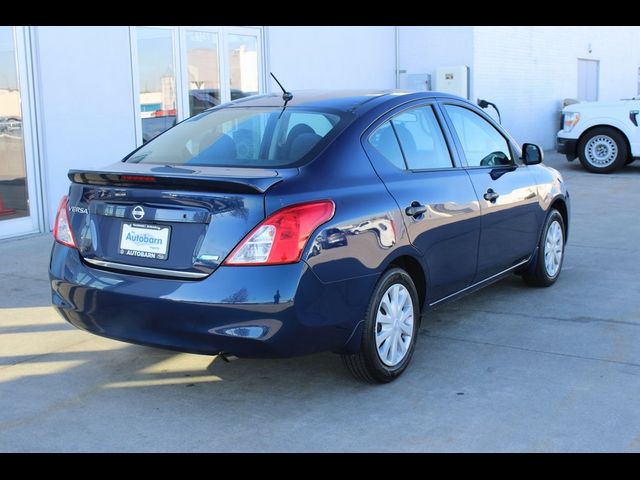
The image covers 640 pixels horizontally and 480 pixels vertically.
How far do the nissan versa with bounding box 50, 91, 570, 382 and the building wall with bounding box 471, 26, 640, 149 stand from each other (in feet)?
39.0

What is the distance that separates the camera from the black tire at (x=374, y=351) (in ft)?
13.6

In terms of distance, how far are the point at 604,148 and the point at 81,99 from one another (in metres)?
9.60

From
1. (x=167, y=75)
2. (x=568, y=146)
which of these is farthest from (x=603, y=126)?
(x=167, y=75)

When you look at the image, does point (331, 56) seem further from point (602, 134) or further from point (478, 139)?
point (478, 139)

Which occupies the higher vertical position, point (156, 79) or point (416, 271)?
point (156, 79)

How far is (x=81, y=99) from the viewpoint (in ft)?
30.1

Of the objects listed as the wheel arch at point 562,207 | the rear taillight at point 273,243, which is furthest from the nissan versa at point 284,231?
the wheel arch at point 562,207

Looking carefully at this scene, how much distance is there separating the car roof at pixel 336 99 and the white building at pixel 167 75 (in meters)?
4.33

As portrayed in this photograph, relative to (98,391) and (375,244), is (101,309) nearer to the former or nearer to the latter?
(98,391)

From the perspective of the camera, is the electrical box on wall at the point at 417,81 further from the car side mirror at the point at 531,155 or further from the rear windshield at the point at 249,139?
the rear windshield at the point at 249,139

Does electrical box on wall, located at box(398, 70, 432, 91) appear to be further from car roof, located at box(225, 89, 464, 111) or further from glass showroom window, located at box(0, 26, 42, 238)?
car roof, located at box(225, 89, 464, 111)

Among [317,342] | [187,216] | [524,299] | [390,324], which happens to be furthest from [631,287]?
[187,216]

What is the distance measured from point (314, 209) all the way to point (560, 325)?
2414 mm
